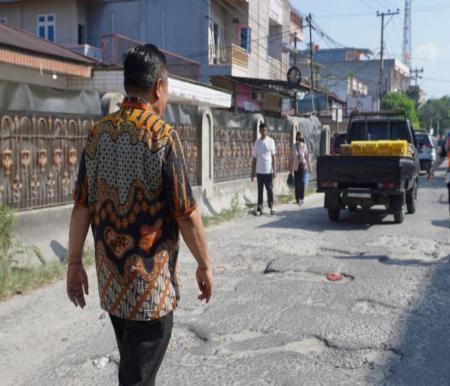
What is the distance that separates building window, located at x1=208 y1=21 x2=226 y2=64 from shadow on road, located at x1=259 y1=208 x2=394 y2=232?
40.4 feet

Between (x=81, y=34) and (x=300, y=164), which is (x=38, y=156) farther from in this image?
(x=81, y=34)

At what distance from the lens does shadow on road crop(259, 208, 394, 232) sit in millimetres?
10633

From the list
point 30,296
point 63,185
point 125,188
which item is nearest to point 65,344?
point 30,296

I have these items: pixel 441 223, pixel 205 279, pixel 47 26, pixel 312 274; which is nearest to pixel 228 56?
pixel 47 26

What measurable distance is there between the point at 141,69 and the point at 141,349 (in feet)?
4.05

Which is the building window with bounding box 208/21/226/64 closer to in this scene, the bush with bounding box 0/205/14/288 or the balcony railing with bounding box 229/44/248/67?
the balcony railing with bounding box 229/44/248/67

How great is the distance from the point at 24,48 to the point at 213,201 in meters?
4.88

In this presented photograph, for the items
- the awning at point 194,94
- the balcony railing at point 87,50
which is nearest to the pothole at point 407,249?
the awning at point 194,94

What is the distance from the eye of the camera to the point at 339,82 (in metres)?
60.3

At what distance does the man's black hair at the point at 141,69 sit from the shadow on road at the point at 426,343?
102 inches

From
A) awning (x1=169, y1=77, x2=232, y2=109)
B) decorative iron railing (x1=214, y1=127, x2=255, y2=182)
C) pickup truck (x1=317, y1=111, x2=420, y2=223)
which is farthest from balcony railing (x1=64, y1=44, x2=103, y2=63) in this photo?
pickup truck (x1=317, y1=111, x2=420, y2=223)

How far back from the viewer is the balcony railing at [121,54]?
63.5ft

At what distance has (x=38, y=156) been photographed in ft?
23.5

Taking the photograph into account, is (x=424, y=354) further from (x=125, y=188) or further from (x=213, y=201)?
(x=213, y=201)
